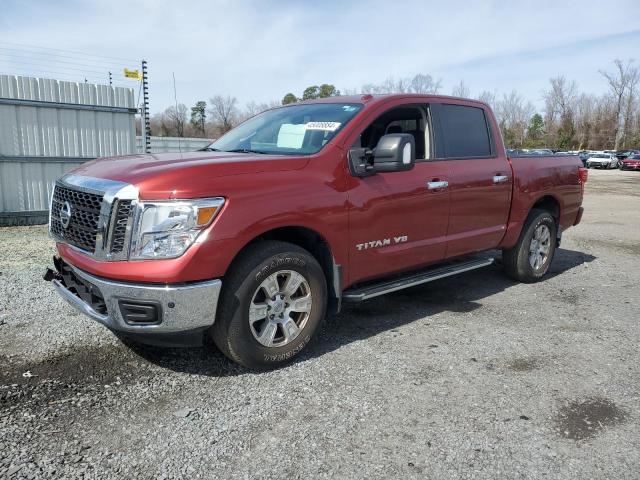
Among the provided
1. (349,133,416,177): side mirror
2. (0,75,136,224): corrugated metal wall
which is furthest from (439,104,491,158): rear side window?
(0,75,136,224): corrugated metal wall

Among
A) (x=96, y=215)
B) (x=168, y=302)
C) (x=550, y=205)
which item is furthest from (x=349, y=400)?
(x=550, y=205)

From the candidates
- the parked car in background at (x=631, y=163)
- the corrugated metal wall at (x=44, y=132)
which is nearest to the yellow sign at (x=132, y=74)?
the corrugated metal wall at (x=44, y=132)

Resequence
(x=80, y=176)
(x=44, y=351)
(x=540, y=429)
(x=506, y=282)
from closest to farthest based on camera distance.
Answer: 1. (x=540, y=429)
2. (x=80, y=176)
3. (x=44, y=351)
4. (x=506, y=282)

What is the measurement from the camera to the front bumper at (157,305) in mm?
3002

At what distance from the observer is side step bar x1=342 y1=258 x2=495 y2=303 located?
397 centimetres

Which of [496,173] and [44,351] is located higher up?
[496,173]

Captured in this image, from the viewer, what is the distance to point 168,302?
118 inches

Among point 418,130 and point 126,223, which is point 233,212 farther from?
Answer: point 418,130

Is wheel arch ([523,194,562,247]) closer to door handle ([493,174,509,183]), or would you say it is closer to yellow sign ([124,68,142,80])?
door handle ([493,174,509,183])

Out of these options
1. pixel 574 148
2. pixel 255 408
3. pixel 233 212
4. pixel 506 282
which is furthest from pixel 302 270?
pixel 574 148

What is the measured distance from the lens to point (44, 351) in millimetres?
3779

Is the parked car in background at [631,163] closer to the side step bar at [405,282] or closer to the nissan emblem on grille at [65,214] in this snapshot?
the side step bar at [405,282]

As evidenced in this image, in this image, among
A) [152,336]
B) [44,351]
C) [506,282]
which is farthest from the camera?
[506,282]

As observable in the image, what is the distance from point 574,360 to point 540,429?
1.17 meters
